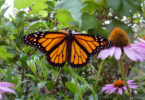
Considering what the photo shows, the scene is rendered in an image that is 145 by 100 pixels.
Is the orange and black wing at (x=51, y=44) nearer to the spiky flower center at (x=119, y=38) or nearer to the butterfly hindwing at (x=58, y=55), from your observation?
the butterfly hindwing at (x=58, y=55)

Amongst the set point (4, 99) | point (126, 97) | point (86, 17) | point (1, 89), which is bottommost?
point (126, 97)

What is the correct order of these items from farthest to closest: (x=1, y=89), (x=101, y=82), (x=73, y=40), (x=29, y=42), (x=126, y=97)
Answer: (x=101, y=82) < (x=126, y=97) < (x=73, y=40) < (x=29, y=42) < (x=1, y=89)

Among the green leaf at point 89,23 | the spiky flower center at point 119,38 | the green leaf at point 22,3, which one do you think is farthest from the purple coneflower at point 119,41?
the green leaf at point 22,3

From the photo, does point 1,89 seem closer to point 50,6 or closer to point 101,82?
point 50,6

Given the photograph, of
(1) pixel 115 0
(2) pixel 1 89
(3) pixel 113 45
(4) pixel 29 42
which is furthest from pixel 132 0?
(2) pixel 1 89

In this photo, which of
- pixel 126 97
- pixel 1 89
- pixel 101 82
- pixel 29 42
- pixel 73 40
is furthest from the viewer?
pixel 101 82

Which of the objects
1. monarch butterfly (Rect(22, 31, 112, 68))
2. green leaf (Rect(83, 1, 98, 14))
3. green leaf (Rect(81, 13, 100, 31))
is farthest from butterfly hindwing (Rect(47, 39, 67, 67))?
green leaf (Rect(83, 1, 98, 14))

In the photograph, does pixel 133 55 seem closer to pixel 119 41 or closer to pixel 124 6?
pixel 119 41

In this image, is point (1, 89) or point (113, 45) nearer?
point (1, 89)
